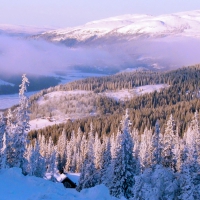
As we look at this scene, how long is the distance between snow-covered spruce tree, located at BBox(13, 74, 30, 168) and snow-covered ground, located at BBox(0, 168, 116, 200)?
1135cm

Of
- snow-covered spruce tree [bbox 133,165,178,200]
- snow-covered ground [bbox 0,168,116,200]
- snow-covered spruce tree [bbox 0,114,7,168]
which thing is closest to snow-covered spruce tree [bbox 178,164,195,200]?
snow-covered spruce tree [bbox 133,165,178,200]

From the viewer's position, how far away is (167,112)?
167375 millimetres

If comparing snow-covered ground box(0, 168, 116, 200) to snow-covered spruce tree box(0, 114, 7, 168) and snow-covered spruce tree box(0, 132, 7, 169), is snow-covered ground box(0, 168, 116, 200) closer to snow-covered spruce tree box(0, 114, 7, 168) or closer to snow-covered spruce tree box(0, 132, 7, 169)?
snow-covered spruce tree box(0, 132, 7, 169)

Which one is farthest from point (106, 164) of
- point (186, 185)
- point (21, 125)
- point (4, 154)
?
point (186, 185)

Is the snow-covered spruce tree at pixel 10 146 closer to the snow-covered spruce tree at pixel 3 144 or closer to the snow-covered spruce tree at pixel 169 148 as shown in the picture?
the snow-covered spruce tree at pixel 3 144

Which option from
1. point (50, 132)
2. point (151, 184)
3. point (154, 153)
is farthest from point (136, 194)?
point (50, 132)

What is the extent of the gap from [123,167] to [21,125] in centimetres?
1245

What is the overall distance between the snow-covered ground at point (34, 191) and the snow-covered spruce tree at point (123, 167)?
13.4 meters

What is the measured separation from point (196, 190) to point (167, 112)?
451 ft

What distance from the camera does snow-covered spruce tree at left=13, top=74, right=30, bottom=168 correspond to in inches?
1619

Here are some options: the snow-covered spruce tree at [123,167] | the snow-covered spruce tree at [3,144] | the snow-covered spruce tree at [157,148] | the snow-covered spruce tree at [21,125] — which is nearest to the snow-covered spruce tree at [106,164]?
the snow-covered spruce tree at [123,167]

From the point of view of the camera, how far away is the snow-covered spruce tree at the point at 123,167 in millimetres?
41688

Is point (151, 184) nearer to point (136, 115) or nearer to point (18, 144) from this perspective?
point (18, 144)

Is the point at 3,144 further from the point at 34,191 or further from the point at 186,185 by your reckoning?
the point at 186,185
